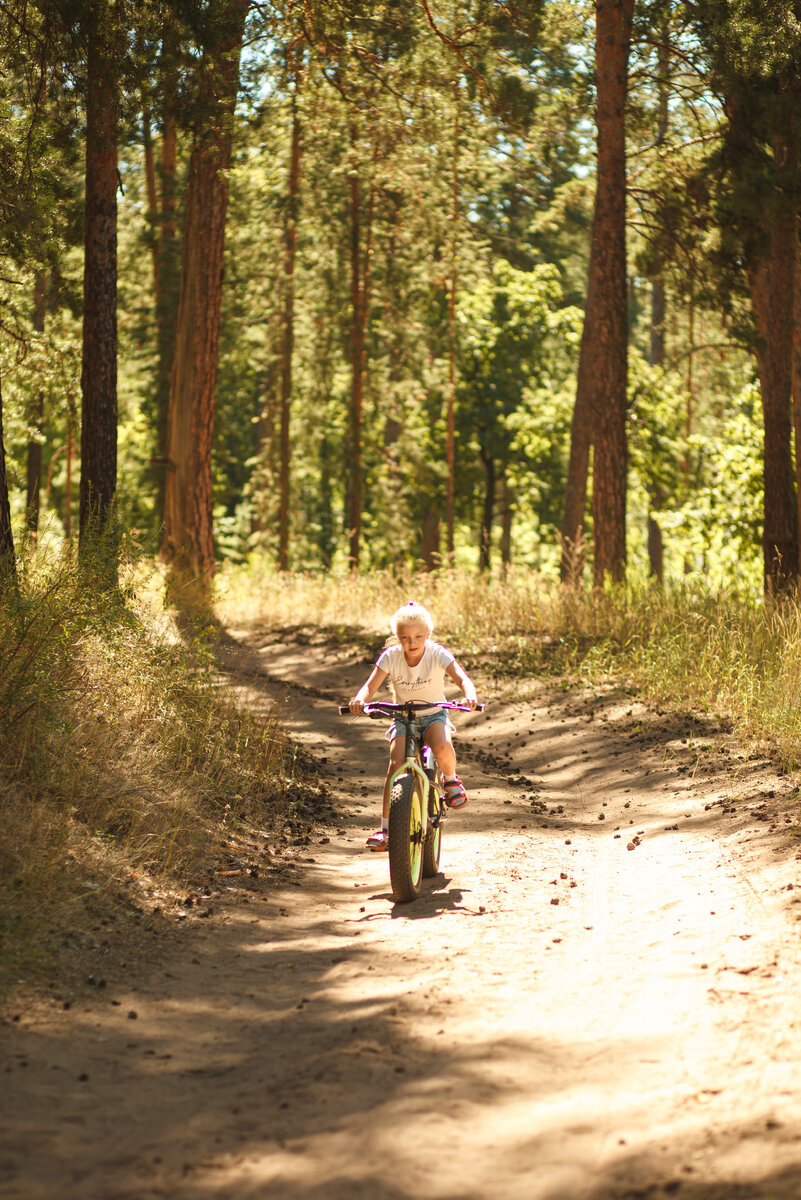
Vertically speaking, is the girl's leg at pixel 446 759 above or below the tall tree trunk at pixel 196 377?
below

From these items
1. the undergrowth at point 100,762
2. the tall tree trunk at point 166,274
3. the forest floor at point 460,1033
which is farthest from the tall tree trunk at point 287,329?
the forest floor at point 460,1033

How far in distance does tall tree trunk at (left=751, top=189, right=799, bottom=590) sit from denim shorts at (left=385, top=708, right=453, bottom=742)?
29.1 feet

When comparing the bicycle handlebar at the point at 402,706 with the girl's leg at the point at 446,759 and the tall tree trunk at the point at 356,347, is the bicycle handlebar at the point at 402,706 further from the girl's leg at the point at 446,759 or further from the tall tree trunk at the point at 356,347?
the tall tree trunk at the point at 356,347

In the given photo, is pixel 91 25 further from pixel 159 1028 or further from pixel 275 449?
pixel 275 449

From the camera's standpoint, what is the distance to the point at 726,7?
14.2 meters

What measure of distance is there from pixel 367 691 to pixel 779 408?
10.6 m

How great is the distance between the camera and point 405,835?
6.52 m

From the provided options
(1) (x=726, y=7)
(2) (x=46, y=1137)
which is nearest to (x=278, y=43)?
(1) (x=726, y=7)

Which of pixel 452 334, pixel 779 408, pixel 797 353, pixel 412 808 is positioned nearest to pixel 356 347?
pixel 452 334

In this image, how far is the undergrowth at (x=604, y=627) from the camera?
10391 millimetres

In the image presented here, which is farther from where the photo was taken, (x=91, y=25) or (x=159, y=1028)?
(x=91, y=25)

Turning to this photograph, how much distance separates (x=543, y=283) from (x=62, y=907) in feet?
92.7

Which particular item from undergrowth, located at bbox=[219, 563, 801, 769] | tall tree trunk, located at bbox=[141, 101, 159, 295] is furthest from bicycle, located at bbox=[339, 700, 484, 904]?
tall tree trunk, located at bbox=[141, 101, 159, 295]

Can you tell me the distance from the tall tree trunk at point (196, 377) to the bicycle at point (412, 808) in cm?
1063
